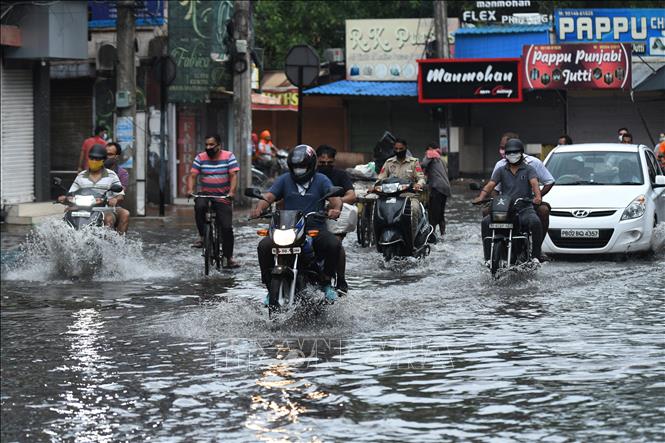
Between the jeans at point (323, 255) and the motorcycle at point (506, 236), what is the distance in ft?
12.5

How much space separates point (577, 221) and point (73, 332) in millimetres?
7878

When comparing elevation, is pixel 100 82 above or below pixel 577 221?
above

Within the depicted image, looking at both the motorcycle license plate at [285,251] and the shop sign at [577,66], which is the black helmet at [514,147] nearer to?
the motorcycle license plate at [285,251]

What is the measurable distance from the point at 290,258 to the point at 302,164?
0.95 metres

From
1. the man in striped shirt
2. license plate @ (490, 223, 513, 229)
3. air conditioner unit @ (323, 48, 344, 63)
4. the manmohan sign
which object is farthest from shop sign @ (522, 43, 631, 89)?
license plate @ (490, 223, 513, 229)

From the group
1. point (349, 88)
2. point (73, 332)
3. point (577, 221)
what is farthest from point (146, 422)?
point (349, 88)

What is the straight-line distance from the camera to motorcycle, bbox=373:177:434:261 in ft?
57.3

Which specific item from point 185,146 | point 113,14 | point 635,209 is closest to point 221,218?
point 635,209

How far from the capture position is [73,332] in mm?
11852

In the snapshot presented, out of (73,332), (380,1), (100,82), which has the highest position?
(380,1)

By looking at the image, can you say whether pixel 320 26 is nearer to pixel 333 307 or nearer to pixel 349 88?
pixel 349 88

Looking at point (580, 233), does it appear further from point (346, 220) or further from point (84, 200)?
point (84, 200)

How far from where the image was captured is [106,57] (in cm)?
3053

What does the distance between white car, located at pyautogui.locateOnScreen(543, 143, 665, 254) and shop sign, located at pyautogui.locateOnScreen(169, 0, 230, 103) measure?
13488 millimetres
